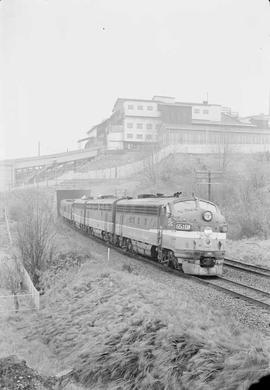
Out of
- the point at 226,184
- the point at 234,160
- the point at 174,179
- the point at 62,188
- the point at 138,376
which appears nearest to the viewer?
the point at 138,376

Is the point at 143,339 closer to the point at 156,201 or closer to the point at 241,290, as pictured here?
the point at 241,290

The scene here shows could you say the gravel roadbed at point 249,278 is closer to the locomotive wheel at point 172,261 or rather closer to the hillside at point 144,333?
the locomotive wheel at point 172,261

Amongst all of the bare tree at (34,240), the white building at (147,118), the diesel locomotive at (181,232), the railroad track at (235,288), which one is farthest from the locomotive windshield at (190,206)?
the white building at (147,118)

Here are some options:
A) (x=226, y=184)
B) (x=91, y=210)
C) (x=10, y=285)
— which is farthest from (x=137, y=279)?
(x=226, y=184)

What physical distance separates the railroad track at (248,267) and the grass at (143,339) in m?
4.50

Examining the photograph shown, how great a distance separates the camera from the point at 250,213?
23.9 metres

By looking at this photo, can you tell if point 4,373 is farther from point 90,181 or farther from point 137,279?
point 90,181

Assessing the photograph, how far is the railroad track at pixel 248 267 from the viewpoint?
573 inches

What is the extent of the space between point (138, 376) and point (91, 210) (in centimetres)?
2096

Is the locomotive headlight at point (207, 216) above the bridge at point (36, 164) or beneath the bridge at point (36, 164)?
beneath

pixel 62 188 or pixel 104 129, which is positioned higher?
pixel 104 129

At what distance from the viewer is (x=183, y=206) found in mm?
13852

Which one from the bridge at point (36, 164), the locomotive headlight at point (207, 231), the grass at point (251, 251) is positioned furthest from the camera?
the bridge at point (36, 164)

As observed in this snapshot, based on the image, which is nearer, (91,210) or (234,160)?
(91,210)
